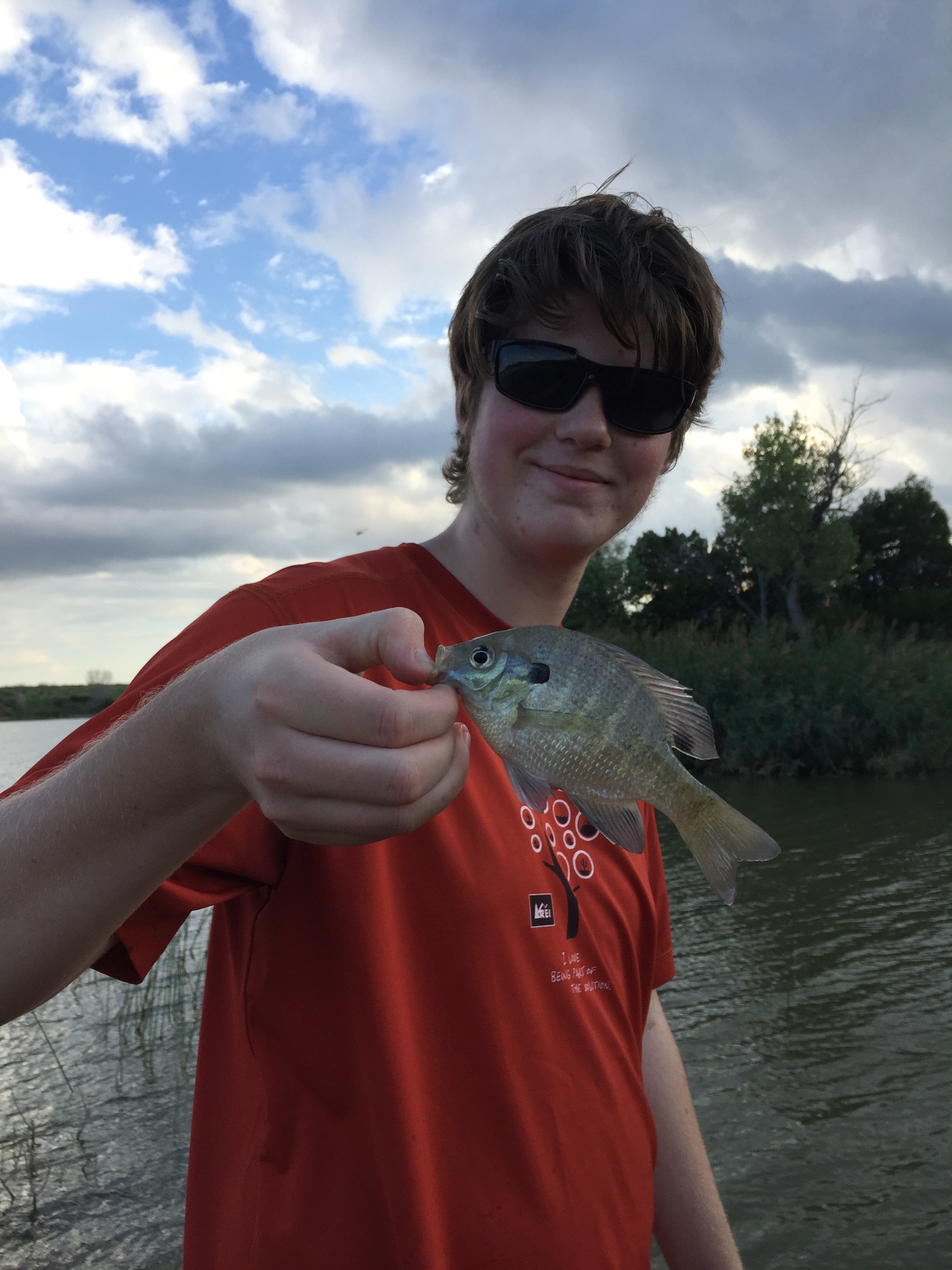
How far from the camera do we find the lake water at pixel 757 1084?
496 centimetres

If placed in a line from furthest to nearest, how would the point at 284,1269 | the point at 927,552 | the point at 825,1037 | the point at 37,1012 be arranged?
the point at 927,552 → the point at 37,1012 → the point at 825,1037 → the point at 284,1269

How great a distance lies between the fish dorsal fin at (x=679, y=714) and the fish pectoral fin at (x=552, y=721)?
190 millimetres

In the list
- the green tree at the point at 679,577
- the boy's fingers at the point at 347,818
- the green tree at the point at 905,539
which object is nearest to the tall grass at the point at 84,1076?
the boy's fingers at the point at 347,818

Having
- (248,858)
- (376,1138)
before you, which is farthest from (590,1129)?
(248,858)

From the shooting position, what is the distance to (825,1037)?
6.74m

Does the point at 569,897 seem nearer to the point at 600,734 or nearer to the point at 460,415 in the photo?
the point at 600,734

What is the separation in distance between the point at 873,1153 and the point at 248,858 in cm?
559

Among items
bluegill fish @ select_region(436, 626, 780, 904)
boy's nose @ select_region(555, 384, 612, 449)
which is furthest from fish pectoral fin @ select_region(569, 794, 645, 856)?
boy's nose @ select_region(555, 384, 612, 449)

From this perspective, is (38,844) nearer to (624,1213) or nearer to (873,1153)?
(624,1213)

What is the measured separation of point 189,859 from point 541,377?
5.02 ft

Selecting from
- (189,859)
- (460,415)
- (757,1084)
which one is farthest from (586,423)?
(757,1084)

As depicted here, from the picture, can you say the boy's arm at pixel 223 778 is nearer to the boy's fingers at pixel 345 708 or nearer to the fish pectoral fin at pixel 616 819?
the boy's fingers at pixel 345 708

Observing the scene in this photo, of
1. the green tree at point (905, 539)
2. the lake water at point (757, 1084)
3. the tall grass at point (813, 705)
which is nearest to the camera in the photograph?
the lake water at point (757, 1084)

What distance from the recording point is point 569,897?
2.01 meters
